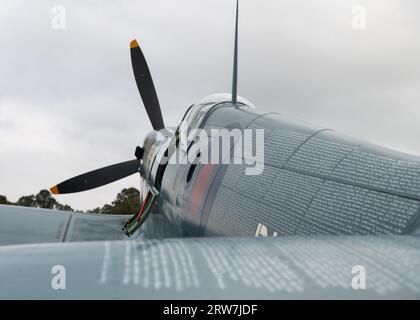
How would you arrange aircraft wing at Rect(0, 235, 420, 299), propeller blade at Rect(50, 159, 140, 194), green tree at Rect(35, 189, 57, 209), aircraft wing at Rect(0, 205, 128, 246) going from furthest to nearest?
1. green tree at Rect(35, 189, 57, 209)
2. propeller blade at Rect(50, 159, 140, 194)
3. aircraft wing at Rect(0, 205, 128, 246)
4. aircraft wing at Rect(0, 235, 420, 299)

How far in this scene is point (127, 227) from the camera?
11.1 meters

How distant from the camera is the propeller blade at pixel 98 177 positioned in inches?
574

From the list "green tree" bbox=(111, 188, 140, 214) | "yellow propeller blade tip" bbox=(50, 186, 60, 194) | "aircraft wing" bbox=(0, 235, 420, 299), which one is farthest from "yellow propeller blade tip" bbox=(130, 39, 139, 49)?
"green tree" bbox=(111, 188, 140, 214)

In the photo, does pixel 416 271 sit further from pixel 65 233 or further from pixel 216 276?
pixel 65 233

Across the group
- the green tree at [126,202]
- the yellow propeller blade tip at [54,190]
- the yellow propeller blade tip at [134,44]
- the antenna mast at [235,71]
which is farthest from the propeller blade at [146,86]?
the green tree at [126,202]

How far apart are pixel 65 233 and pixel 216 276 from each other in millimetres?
11457

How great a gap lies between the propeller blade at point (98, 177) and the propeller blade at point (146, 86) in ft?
4.78

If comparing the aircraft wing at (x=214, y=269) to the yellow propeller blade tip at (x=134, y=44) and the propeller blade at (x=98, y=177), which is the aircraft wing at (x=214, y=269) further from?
the yellow propeller blade tip at (x=134, y=44)

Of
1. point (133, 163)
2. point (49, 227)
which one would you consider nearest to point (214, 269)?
point (49, 227)

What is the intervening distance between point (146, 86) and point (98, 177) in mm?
3146

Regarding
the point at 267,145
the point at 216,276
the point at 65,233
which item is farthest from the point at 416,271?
the point at 65,233

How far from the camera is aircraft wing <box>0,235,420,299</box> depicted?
1.47m

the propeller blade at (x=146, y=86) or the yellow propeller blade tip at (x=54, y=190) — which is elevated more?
the propeller blade at (x=146, y=86)

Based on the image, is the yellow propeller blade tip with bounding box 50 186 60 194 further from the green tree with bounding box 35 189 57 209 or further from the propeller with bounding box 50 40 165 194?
the green tree with bounding box 35 189 57 209
